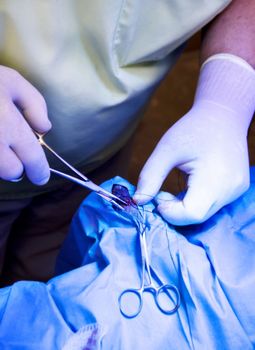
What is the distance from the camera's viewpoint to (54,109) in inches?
28.8

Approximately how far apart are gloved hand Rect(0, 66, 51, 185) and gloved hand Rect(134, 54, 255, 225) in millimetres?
161

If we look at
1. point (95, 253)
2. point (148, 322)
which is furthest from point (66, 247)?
point (148, 322)

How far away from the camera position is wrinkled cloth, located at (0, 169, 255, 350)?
528mm

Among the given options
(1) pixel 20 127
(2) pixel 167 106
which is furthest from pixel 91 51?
(2) pixel 167 106

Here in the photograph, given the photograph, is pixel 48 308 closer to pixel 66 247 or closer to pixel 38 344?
pixel 38 344

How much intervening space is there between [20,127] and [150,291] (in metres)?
0.29

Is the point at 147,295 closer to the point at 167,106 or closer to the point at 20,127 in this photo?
the point at 20,127

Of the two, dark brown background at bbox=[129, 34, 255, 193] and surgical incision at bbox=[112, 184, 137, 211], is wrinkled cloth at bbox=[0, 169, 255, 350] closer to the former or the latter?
surgical incision at bbox=[112, 184, 137, 211]

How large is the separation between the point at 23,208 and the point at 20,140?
1.22 ft

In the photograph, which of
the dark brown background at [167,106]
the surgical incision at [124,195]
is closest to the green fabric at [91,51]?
the surgical incision at [124,195]

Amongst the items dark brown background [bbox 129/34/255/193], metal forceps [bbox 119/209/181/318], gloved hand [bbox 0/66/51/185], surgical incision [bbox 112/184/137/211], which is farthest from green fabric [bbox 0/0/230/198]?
dark brown background [bbox 129/34/255/193]

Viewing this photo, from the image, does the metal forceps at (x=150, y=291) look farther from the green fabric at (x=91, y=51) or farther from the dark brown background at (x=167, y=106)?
the dark brown background at (x=167, y=106)

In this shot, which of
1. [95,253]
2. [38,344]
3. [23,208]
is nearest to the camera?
[38,344]

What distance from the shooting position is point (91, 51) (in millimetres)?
698
